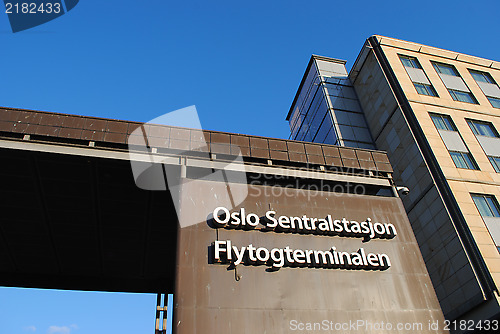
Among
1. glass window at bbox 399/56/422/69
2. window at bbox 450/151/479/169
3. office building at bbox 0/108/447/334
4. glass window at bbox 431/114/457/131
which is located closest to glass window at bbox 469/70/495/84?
glass window at bbox 399/56/422/69

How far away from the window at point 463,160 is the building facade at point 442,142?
3.6 inches

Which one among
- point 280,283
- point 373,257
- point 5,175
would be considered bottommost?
point 280,283

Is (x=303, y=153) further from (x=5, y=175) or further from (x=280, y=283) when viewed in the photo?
(x=5, y=175)

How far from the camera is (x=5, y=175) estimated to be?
58.4 ft

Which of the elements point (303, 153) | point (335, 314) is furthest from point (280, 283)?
point (303, 153)

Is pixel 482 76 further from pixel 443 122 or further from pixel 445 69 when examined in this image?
pixel 443 122

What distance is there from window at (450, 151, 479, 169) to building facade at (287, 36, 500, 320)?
0.09 m

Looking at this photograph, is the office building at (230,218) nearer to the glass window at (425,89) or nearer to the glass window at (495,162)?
the glass window at (495,162)

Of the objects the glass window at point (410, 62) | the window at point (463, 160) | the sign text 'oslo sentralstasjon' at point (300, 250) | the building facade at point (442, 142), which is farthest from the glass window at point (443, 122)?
the sign text 'oslo sentralstasjon' at point (300, 250)

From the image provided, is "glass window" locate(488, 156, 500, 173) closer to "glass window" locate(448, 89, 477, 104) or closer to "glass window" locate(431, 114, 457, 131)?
"glass window" locate(431, 114, 457, 131)

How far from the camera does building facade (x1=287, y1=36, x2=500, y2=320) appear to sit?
70.6 ft

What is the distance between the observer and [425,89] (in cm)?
3088

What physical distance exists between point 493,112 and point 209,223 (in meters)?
26.8

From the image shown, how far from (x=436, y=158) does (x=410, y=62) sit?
38.2 ft
